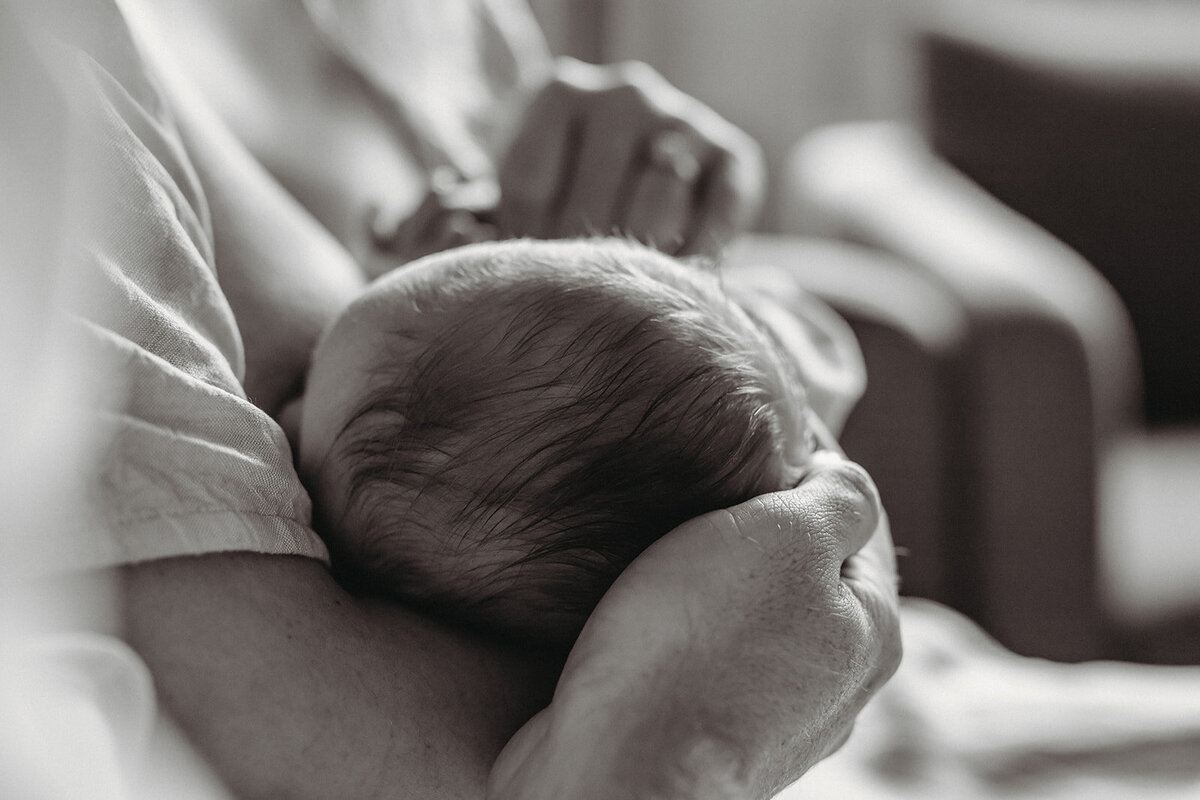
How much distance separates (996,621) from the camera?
143cm

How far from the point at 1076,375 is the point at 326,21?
0.94 m

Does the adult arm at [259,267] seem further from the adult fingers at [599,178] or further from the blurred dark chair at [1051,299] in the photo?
the blurred dark chair at [1051,299]

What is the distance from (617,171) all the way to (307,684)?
0.57 m

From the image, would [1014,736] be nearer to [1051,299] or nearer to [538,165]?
[538,165]

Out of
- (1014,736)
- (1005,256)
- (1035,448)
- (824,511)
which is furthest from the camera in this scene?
(1005,256)

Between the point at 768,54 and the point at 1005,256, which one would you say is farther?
the point at 768,54

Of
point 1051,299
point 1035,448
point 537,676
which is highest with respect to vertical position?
point 537,676

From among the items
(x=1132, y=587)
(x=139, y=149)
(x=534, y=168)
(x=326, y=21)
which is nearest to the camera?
(x=139, y=149)

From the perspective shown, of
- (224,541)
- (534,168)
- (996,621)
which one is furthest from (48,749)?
(996,621)

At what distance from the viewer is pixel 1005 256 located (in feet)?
5.27

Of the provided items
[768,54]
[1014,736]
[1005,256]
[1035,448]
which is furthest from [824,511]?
[768,54]

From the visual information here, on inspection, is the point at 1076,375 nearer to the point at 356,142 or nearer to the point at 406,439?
the point at 356,142

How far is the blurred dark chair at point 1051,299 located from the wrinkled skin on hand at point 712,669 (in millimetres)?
968

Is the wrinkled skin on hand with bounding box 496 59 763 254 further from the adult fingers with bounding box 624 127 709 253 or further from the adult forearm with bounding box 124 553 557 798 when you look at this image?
the adult forearm with bounding box 124 553 557 798
